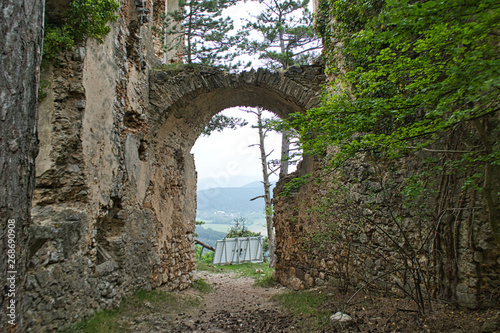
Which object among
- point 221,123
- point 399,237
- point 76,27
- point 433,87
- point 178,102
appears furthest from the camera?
point 221,123

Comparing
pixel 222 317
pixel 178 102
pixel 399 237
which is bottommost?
pixel 222 317

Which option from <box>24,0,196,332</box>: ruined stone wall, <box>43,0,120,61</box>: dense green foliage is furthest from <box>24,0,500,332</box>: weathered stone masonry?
<box>43,0,120,61</box>: dense green foliage

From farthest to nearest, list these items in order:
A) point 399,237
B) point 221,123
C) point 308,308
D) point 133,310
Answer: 1. point 221,123
2. point 133,310
3. point 308,308
4. point 399,237

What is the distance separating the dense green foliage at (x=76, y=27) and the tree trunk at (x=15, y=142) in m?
2.86

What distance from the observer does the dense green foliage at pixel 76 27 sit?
4254 mm

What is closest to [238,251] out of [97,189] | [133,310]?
[133,310]

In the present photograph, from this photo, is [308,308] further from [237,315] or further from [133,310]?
[133,310]

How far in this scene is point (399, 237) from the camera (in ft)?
13.3

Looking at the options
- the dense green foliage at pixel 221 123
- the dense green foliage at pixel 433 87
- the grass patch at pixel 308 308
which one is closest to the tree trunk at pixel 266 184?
the dense green foliage at pixel 221 123

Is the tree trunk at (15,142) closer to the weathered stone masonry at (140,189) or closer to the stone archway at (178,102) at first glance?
the weathered stone masonry at (140,189)

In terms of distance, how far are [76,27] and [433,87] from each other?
4.56 meters

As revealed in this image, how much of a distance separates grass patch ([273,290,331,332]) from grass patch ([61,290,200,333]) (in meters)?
1.77

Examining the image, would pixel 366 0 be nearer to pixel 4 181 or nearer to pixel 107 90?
pixel 107 90

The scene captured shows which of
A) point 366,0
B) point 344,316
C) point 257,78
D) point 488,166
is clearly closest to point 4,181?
point 488,166
